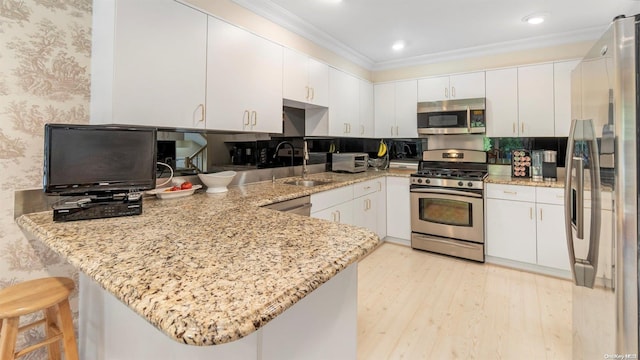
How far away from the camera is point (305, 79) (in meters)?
2.90

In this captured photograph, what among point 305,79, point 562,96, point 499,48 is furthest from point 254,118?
point 562,96

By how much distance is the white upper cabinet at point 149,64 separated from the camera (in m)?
1.60

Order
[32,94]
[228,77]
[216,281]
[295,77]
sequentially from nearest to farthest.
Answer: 1. [216,281]
2. [32,94]
3. [228,77]
4. [295,77]

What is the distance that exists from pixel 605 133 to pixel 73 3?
2.62m

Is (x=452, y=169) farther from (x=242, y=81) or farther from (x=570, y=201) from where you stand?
(x=242, y=81)

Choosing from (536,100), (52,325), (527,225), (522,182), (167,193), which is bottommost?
(52,325)

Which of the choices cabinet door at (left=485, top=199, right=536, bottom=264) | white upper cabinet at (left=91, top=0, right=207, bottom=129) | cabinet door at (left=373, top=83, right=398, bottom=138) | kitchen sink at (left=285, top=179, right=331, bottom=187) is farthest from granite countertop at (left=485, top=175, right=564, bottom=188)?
white upper cabinet at (left=91, top=0, right=207, bottom=129)

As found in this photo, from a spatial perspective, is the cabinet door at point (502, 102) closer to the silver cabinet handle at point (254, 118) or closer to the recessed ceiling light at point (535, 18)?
the recessed ceiling light at point (535, 18)

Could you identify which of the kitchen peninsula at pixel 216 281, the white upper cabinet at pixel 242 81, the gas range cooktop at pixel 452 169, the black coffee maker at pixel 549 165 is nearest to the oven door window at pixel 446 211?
the gas range cooktop at pixel 452 169

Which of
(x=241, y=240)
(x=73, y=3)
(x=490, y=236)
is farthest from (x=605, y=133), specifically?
(x=73, y=3)

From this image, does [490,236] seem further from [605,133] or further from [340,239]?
[340,239]

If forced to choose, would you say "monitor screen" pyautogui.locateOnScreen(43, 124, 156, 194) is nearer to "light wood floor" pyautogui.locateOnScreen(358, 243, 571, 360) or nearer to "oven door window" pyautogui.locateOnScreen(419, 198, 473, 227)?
"light wood floor" pyautogui.locateOnScreen(358, 243, 571, 360)

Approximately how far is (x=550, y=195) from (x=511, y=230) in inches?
19.0

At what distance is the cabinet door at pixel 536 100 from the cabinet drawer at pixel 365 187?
5.38 feet
